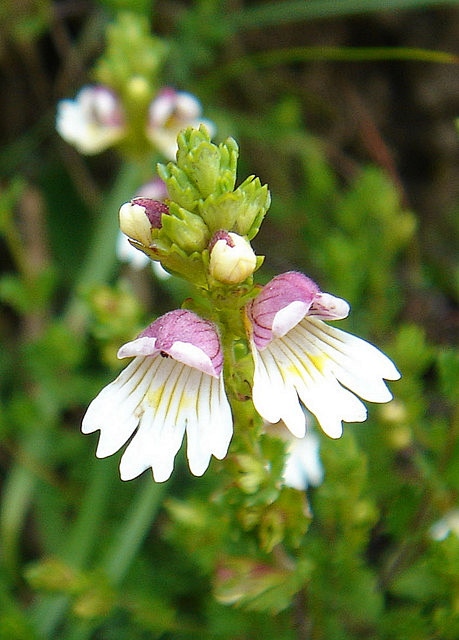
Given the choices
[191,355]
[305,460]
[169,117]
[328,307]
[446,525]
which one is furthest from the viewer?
[169,117]

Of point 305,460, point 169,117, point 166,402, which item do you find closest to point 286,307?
point 166,402

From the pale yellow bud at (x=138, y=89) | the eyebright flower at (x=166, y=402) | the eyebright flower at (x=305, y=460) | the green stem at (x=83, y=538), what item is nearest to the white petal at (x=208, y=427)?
the eyebright flower at (x=166, y=402)

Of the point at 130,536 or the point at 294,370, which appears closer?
the point at 294,370

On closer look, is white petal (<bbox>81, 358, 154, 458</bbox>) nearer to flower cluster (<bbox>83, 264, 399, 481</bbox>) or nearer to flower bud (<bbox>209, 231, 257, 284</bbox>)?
flower cluster (<bbox>83, 264, 399, 481</bbox>)

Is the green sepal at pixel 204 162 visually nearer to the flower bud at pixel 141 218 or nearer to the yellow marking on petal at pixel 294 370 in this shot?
the flower bud at pixel 141 218

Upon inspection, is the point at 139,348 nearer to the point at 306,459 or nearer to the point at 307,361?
the point at 307,361

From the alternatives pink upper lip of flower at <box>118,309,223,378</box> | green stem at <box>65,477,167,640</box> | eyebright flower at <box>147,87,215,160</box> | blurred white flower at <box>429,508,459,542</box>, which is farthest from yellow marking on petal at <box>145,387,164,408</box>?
eyebright flower at <box>147,87,215,160</box>
